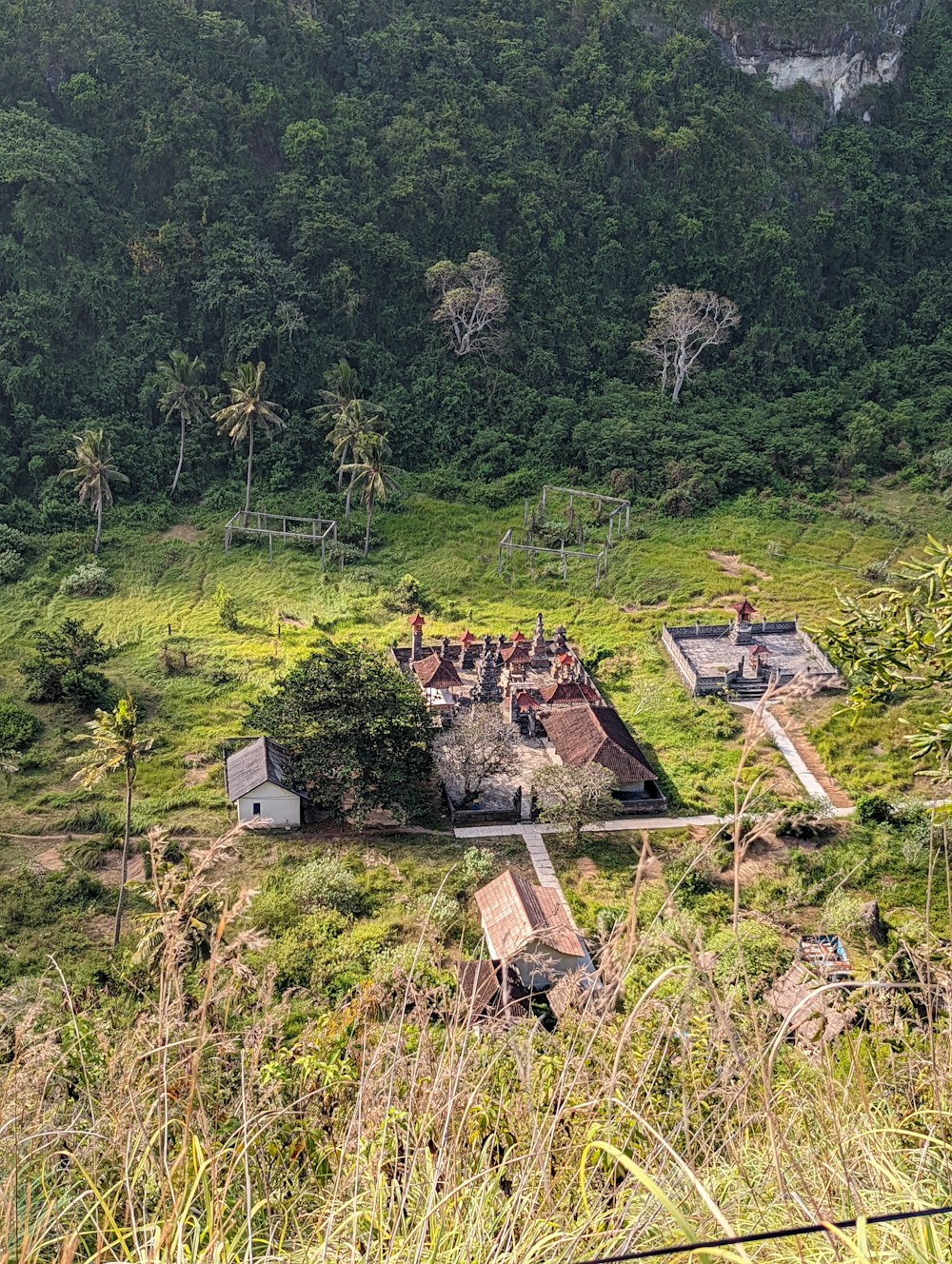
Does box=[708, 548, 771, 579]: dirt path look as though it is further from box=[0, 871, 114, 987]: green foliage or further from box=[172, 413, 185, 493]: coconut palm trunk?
box=[0, 871, 114, 987]: green foliage

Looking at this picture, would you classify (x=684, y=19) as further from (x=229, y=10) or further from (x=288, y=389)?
(x=288, y=389)

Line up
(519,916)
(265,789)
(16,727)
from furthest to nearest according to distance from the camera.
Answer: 1. (16,727)
2. (265,789)
3. (519,916)

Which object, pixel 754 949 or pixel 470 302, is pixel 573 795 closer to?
pixel 754 949

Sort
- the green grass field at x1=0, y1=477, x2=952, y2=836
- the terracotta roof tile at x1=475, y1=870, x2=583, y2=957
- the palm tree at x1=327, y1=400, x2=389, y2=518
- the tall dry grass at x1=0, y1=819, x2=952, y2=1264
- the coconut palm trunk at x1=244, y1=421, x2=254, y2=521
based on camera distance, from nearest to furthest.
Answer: the tall dry grass at x1=0, y1=819, x2=952, y2=1264
the terracotta roof tile at x1=475, y1=870, x2=583, y2=957
the green grass field at x1=0, y1=477, x2=952, y2=836
the palm tree at x1=327, y1=400, x2=389, y2=518
the coconut palm trunk at x1=244, y1=421, x2=254, y2=521

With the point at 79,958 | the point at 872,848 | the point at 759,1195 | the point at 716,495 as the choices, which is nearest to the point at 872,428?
the point at 716,495

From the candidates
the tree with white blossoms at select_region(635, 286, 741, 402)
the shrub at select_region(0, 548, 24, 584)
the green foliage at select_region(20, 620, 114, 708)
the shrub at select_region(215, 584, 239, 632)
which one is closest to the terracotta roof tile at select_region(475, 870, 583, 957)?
the green foliage at select_region(20, 620, 114, 708)

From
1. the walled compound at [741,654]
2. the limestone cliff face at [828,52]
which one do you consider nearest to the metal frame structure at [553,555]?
the walled compound at [741,654]

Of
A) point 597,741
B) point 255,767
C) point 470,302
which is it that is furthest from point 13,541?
point 470,302

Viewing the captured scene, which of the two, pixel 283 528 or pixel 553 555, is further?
pixel 553 555
